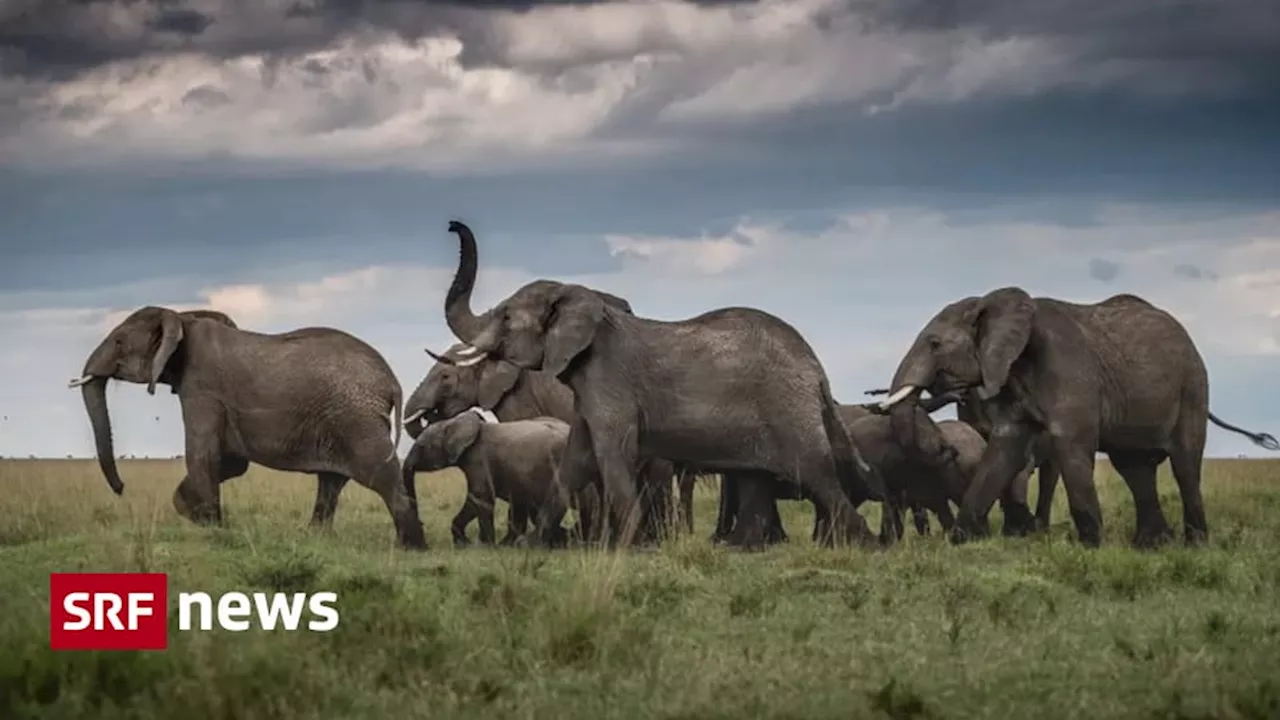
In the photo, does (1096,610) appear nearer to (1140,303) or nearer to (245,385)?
(1140,303)

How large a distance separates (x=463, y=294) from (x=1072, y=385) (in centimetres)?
580

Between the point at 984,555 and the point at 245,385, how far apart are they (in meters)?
7.50

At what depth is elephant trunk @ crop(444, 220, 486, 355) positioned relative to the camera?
65.9ft

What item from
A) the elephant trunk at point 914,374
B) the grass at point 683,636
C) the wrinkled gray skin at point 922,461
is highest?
the elephant trunk at point 914,374

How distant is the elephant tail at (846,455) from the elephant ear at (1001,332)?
4.40ft

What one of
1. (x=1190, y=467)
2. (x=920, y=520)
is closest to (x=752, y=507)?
(x=920, y=520)

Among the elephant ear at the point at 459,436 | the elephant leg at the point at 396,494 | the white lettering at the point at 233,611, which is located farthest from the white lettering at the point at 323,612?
the elephant ear at the point at 459,436

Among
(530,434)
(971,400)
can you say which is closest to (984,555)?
(971,400)

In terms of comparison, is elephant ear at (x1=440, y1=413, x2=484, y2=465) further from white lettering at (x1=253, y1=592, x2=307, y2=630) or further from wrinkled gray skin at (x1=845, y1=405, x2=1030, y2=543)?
white lettering at (x1=253, y1=592, x2=307, y2=630)

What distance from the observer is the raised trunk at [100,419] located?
21.5 meters

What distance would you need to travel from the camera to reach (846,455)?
20406 millimetres

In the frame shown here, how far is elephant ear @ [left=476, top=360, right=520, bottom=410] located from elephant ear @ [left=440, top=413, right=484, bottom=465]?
205cm

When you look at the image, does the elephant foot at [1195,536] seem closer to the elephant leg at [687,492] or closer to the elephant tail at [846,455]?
the elephant tail at [846,455]

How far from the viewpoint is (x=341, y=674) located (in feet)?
35.9
